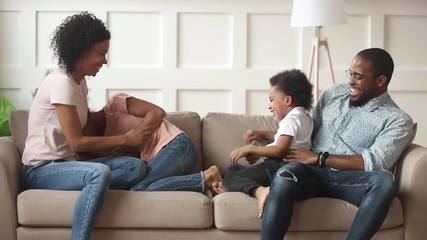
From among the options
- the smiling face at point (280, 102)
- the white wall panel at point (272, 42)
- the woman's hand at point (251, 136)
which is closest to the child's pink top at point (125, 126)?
the woman's hand at point (251, 136)

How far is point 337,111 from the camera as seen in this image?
3.07m

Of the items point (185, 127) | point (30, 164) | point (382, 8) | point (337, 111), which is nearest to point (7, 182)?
point (30, 164)

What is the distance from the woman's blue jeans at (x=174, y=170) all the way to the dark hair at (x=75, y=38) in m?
0.54

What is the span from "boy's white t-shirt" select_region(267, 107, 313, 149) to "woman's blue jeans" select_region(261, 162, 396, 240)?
162 mm

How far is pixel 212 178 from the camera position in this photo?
2.98 meters

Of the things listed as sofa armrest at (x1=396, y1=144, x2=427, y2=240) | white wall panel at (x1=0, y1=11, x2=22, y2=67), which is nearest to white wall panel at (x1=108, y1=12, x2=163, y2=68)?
white wall panel at (x1=0, y1=11, x2=22, y2=67)

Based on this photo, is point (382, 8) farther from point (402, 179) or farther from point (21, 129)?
point (21, 129)

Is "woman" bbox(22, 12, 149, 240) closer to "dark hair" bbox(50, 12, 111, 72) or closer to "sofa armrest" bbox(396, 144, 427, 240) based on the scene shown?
"dark hair" bbox(50, 12, 111, 72)

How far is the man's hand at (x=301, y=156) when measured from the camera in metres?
2.89

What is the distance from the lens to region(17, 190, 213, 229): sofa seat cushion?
2725 mm

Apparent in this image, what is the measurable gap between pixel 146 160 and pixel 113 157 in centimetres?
17

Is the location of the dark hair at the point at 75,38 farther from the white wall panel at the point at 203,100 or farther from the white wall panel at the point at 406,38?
the white wall panel at the point at 406,38

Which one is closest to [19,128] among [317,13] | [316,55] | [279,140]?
[279,140]

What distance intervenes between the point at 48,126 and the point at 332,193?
1210 millimetres
